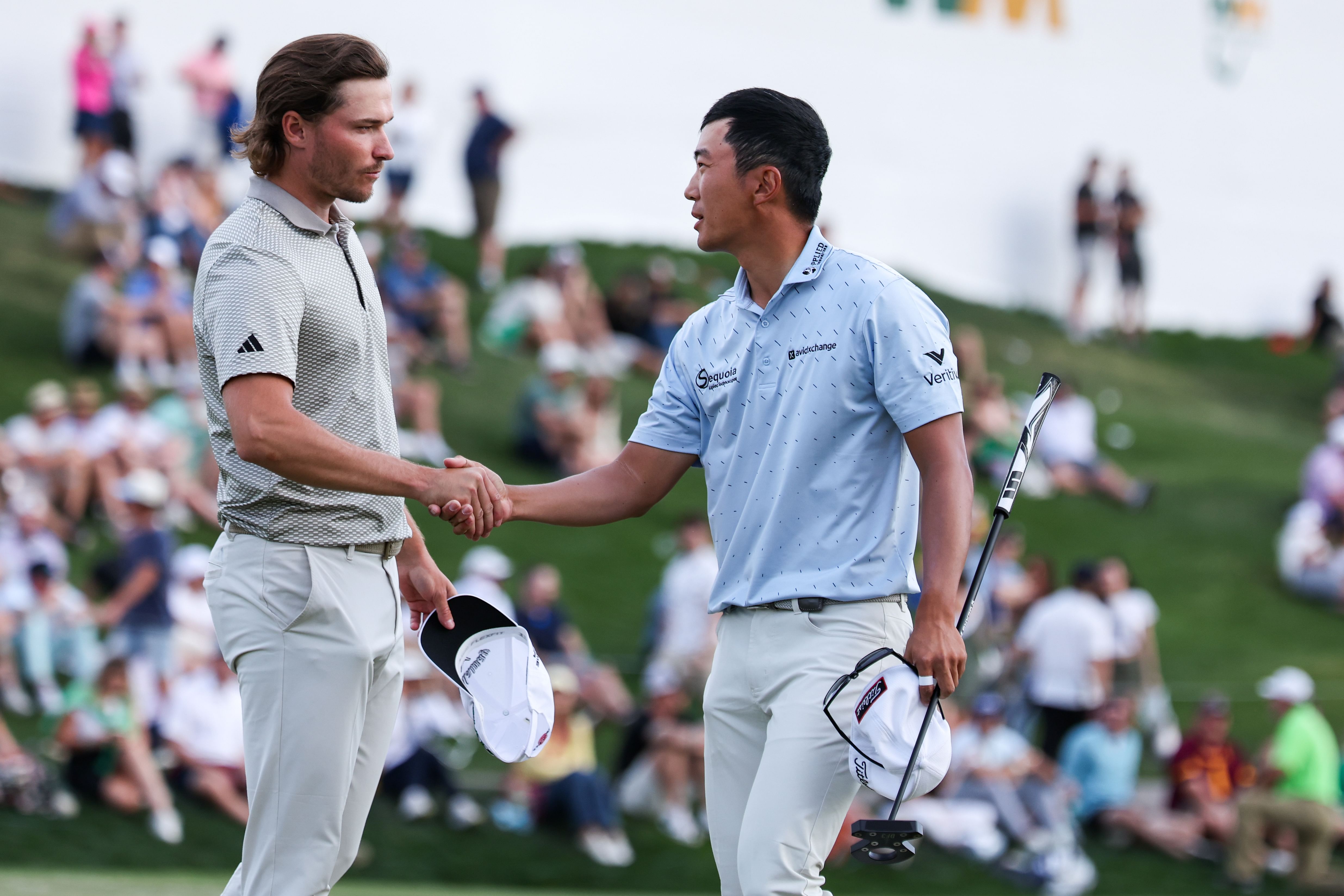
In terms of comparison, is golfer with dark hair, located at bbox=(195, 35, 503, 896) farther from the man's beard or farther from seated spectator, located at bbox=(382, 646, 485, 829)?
seated spectator, located at bbox=(382, 646, 485, 829)

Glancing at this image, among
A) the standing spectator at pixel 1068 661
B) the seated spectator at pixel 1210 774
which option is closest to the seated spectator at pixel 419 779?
the standing spectator at pixel 1068 661

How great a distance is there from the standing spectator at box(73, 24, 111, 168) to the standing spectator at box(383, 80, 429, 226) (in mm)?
2947

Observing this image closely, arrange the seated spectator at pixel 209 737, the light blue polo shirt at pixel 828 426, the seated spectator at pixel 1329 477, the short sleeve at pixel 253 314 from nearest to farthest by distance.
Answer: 1. the short sleeve at pixel 253 314
2. the light blue polo shirt at pixel 828 426
3. the seated spectator at pixel 209 737
4. the seated spectator at pixel 1329 477

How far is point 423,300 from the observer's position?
16312 mm

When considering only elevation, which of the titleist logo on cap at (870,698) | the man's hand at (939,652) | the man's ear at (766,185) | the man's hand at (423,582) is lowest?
the man's hand at (423,582)

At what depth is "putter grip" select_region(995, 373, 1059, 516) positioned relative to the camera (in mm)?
3947

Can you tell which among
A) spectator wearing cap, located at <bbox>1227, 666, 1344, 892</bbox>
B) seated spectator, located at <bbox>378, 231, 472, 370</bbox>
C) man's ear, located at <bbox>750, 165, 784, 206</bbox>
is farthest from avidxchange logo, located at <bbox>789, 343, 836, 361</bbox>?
seated spectator, located at <bbox>378, 231, 472, 370</bbox>

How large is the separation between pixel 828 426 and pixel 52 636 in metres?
7.66

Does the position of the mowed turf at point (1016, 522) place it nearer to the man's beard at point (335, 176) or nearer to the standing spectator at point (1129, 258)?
the standing spectator at point (1129, 258)

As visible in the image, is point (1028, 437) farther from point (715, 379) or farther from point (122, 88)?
point (122, 88)

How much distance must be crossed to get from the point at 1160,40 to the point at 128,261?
1816cm

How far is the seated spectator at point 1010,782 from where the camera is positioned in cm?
1023

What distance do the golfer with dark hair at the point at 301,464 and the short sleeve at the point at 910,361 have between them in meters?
1.00

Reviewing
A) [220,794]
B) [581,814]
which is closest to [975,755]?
[581,814]
